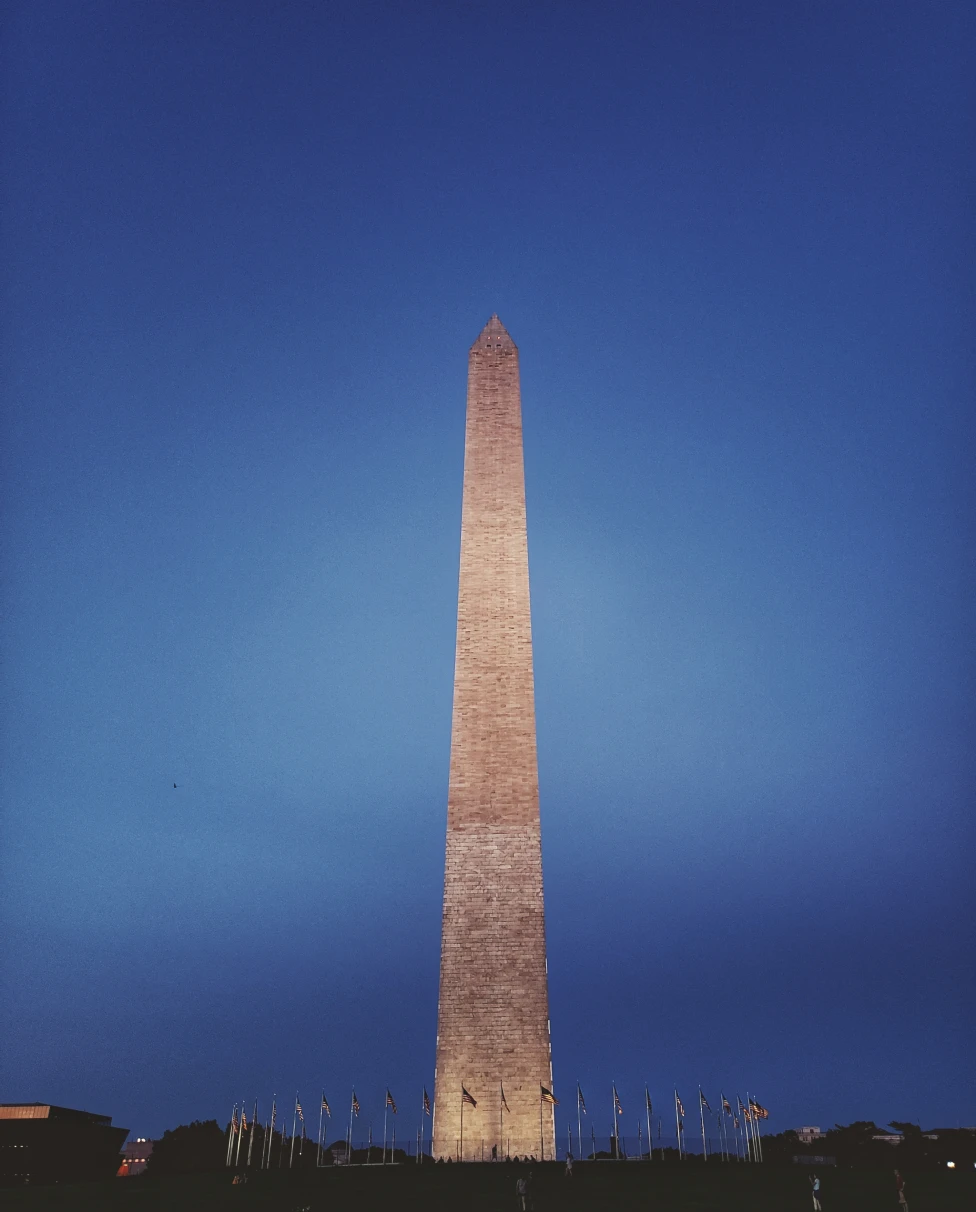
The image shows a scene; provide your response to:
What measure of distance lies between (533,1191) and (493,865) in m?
9.03

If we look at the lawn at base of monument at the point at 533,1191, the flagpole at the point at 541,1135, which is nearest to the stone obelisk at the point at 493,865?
the flagpole at the point at 541,1135

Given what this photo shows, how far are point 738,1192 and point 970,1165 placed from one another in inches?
724

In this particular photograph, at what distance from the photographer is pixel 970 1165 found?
30828mm

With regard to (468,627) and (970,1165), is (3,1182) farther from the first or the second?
(970,1165)

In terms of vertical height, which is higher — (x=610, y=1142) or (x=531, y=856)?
(x=531, y=856)

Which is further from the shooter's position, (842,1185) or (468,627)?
(468,627)

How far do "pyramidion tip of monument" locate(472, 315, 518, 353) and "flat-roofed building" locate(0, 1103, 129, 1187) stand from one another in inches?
1039

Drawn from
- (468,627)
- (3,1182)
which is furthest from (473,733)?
(3,1182)

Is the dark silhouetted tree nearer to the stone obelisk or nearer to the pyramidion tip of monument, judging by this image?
the stone obelisk

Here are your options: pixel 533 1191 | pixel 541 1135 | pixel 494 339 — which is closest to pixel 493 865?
pixel 541 1135

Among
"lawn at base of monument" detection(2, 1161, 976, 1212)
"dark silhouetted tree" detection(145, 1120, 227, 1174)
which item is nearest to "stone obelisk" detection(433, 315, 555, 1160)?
"lawn at base of monument" detection(2, 1161, 976, 1212)

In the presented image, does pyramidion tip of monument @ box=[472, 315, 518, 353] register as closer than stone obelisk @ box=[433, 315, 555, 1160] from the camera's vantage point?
No

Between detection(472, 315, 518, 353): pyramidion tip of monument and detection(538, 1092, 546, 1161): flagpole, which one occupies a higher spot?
detection(472, 315, 518, 353): pyramidion tip of monument

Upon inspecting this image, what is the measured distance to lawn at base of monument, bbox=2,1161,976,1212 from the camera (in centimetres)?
1545
